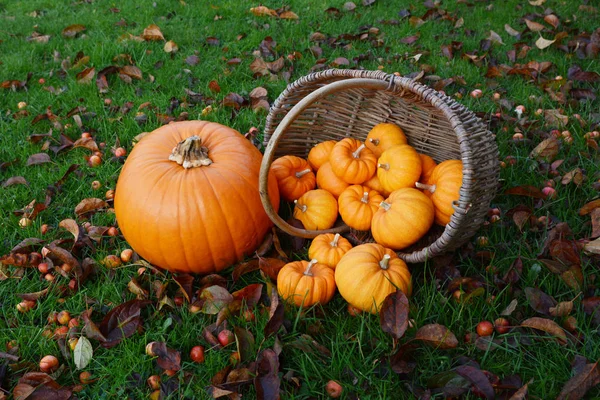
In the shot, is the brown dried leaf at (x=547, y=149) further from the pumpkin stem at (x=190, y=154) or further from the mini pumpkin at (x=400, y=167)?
the pumpkin stem at (x=190, y=154)

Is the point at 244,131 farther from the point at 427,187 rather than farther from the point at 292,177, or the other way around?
the point at 427,187

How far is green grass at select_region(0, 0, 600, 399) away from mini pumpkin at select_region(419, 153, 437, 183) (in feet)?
1.23

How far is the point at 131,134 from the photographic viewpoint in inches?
132

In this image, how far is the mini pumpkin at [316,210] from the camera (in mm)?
2488

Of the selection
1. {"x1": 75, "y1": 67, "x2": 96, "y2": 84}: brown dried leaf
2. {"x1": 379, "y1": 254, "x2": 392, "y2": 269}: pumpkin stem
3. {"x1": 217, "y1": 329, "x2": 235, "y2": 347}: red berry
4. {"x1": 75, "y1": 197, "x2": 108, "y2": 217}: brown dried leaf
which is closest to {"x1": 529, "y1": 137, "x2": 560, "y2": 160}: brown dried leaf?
{"x1": 379, "y1": 254, "x2": 392, "y2": 269}: pumpkin stem

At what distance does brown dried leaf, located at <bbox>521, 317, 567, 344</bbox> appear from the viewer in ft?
5.98

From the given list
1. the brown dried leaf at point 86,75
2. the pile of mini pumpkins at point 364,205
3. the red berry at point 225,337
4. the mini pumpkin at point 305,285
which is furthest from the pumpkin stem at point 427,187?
the brown dried leaf at point 86,75

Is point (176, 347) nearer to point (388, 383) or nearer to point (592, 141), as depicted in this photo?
point (388, 383)

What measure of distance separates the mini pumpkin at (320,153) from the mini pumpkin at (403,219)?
56 centimetres

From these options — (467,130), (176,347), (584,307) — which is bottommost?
(176,347)

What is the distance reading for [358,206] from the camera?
237cm

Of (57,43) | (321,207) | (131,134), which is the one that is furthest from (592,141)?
(57,43)

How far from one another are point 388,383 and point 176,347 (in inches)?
33.2

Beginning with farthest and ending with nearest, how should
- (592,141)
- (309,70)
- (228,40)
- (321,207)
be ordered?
(228,40), (309,70), (592,141), (321,207)
